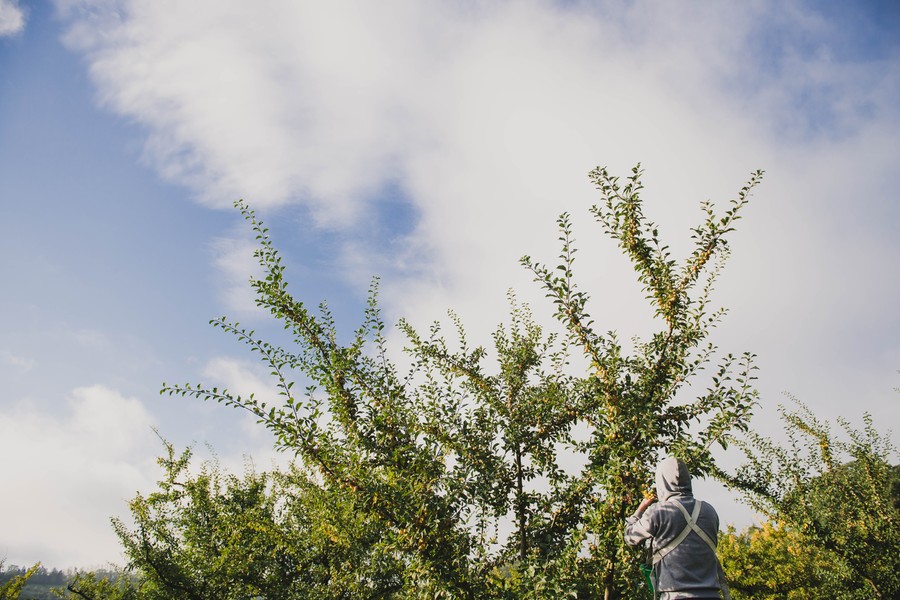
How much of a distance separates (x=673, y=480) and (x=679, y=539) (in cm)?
42

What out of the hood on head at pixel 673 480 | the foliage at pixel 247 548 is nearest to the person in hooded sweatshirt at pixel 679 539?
the hood on head at pixel 673 480

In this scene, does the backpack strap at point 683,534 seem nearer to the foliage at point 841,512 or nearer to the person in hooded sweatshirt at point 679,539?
the person in hooded sweatshirt at point 679,539

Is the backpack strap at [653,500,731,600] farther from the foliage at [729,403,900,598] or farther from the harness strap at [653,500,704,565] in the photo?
the foliage at [729,403,900,598]

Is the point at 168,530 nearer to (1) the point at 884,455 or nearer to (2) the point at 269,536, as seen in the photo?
(2) the point at 269,536

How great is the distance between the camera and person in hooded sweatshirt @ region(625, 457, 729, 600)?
3271mm

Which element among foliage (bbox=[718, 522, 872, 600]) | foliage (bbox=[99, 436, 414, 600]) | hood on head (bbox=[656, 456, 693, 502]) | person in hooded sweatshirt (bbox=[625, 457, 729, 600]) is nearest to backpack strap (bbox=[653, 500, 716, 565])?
person in hooded sweatshirt (bbox=[625, 457, 729, 600])

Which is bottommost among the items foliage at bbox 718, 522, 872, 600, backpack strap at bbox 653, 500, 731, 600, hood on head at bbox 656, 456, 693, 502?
foliage at bbox 718, 522, 872, 600

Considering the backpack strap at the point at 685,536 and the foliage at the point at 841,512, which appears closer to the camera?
the backpack strap at the point at 685,536

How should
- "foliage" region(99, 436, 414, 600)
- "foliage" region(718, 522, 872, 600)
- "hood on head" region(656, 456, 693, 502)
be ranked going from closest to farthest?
"hood on head" region(656, 456, 693, 502)
"foliage" region(99, 436, 414, 600)
"foliage" region(718, 522, 872, 600)

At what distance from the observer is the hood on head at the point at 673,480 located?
350 centimetres

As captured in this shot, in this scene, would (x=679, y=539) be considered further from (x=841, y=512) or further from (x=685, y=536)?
(x=841, y=512)

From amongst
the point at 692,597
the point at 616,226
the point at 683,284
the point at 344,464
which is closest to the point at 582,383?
the point at 683,284

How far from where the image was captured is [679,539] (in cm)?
335

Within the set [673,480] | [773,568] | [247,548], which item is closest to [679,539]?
[673,480]
